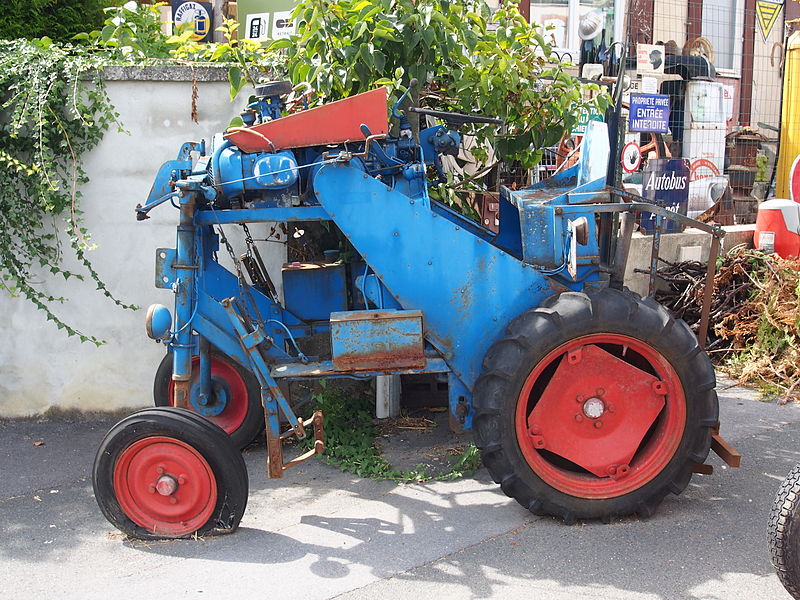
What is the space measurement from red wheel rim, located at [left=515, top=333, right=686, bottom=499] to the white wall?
2441 millimetres

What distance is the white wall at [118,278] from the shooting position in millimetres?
5898

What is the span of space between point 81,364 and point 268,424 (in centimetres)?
235

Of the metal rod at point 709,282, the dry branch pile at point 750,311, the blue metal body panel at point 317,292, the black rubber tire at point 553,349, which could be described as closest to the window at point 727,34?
the dry branch pile at point 750,311

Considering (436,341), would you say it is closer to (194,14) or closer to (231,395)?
(231,395)

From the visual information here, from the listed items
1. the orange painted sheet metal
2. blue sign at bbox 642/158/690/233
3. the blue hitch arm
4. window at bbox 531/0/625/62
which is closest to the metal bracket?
the blue hitch arm

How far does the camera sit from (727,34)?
1459 cm

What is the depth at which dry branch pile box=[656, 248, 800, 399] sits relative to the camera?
6.81 m

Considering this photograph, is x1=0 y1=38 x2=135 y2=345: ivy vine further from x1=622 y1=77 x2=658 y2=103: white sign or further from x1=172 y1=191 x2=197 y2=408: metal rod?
x1=622 y1=77 x2=658 y2=103: white sign

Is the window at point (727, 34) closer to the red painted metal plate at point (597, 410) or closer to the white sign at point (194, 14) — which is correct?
the white sign at point (194, 14)

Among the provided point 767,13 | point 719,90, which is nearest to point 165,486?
point 719,90

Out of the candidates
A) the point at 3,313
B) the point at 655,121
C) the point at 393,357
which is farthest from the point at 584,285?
the point at 655,121

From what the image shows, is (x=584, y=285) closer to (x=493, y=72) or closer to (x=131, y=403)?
(x=493, y=72)

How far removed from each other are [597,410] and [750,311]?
11.7 feet

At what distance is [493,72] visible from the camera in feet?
17.6
